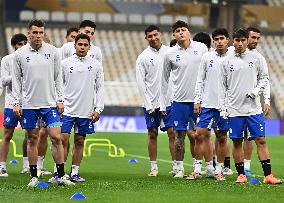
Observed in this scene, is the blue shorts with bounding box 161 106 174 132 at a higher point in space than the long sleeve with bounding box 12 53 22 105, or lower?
lower

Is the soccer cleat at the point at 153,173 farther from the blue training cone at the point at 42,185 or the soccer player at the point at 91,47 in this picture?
the blue training cone at the point at 42,185

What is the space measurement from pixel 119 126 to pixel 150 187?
22490 millimetres

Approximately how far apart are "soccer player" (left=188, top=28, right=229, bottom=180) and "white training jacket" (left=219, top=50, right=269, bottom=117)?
60 cm

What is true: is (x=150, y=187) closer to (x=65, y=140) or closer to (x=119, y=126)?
(x=65, y=140)

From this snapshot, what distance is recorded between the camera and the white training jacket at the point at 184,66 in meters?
15.2

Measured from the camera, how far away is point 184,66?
15.2 meters

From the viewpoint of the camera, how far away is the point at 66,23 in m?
44.7

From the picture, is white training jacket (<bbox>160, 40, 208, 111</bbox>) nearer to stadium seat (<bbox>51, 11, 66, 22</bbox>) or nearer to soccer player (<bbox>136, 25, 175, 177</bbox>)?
soccer player (<bbox>136, 25, 175, 177</bbox>)

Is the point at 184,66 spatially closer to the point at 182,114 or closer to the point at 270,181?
the point at 182,114

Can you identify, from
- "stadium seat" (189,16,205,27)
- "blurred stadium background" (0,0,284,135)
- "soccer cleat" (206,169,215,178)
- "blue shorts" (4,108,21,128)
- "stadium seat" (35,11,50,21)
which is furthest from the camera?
"stadium seat" (189,16,205,27)

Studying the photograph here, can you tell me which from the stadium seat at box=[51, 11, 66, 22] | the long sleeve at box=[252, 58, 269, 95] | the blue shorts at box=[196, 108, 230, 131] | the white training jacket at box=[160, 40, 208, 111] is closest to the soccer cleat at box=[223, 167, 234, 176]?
the blue shorts at box=[196, 108, 230, 131]

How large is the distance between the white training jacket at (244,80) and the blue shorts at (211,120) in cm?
72

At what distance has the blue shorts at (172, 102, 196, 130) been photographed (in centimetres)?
1510

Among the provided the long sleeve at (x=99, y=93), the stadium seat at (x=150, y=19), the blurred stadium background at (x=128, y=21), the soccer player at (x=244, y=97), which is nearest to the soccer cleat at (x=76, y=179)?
the long sleeve at (x=99, y=93)
